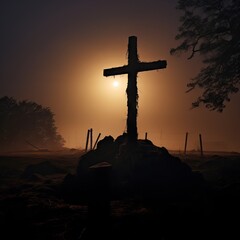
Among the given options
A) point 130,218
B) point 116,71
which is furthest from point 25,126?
point 130,218

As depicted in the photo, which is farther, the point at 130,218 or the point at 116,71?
the point at 116,71

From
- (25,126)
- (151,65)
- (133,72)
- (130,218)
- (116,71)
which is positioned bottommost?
(130,218)

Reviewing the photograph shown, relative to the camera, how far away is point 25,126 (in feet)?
210

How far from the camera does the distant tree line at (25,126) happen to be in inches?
2301

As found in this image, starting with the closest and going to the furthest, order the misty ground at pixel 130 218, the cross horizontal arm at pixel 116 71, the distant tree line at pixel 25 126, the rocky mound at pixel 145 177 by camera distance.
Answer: the misty ground at pixel 130 218 → the rocky mound at pixel 145 177 → the cross horizontal arm at pixel 116 71 → the distant tree line at pixel 25 126

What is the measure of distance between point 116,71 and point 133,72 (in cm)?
91

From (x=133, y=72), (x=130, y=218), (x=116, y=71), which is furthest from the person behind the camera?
(x=116, y=71)

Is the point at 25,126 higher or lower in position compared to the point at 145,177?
higher

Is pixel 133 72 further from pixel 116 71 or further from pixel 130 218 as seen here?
pixel 130 218

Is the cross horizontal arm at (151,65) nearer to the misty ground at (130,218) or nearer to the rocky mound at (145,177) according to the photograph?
the rocky mound at (145,177)

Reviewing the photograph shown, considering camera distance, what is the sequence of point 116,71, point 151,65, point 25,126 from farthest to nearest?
point 25,126
point 116,71
point 151,65

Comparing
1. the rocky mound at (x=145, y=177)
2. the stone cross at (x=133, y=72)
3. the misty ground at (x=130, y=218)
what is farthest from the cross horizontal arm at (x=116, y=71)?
the misty ground at (x=130, y=218)

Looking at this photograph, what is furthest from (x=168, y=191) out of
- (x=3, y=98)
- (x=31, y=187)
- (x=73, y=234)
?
(x=3, y=98)

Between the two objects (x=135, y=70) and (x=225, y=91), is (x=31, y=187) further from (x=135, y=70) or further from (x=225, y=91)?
(x=225, y=91)
